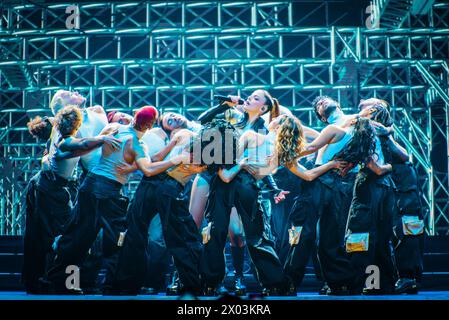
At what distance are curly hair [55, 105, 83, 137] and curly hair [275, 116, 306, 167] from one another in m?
1.76

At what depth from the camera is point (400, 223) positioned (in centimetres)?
608

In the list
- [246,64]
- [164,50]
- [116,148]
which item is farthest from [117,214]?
[164,50]

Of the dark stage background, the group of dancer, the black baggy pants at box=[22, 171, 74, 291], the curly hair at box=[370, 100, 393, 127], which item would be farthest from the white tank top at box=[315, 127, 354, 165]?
the dark stage background

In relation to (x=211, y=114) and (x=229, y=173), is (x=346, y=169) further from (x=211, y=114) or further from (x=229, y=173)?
(x=211, y=114)

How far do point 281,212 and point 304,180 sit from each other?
1311 mm

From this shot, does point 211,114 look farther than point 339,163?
Yes

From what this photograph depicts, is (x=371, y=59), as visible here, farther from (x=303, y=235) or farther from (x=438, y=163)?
(x=303, y=235)

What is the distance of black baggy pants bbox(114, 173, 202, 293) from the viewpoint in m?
5.48

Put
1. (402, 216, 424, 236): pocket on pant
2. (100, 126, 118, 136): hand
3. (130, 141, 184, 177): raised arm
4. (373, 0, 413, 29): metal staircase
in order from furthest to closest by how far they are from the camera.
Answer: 1. (373, 0, 413, 29): metal staircase
2. (402, 216, 424, 236): pocket on pant
3. (100, 126, 118, 136): hand
4. (130, 141, 184, 177): raised arm

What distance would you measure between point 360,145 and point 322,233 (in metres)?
0.81

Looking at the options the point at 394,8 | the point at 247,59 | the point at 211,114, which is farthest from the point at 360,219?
the point at 394,8

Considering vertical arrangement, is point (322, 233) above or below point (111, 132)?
below

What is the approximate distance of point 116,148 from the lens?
5652 millimetres

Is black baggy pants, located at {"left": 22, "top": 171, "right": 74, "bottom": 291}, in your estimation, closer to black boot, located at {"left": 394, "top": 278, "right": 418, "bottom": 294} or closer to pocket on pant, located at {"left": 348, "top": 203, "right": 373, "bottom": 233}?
pocket on pant, located at {"left": 348, "top": 203, "right": 373, "bottom": 233}
